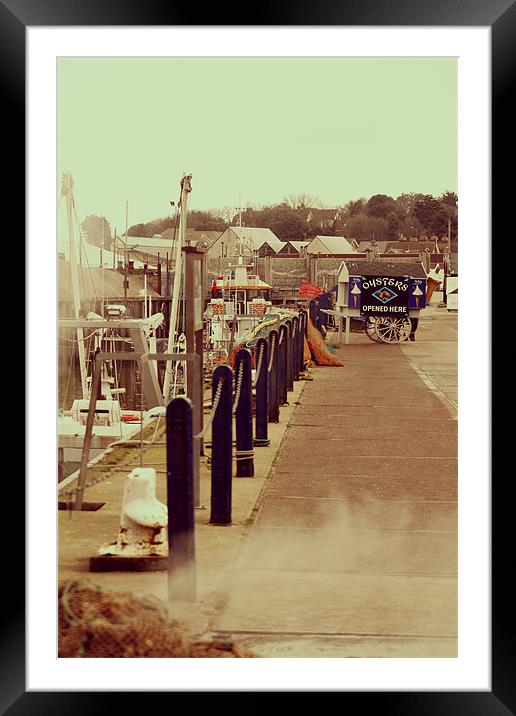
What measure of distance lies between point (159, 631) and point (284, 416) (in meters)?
3.94

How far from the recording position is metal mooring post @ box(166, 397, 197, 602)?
5.41 m

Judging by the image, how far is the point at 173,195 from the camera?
21.5ft

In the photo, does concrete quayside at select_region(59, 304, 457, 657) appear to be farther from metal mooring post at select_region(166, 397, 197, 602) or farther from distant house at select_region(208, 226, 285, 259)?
distant house at select_region(208, 226, 285, 259)

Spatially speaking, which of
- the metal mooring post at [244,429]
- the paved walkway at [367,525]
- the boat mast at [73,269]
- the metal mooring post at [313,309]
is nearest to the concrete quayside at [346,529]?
the paved walkway at [367,525]

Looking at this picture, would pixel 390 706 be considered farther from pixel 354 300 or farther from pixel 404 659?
pixel 354 300

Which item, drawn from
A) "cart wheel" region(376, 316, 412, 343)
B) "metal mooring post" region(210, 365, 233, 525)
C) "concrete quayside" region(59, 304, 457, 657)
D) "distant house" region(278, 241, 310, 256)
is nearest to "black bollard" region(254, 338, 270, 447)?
"concrete quayside" region(59, 304, 457, 657)

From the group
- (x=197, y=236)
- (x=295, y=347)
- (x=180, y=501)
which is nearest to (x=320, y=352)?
(x=295, y=347)

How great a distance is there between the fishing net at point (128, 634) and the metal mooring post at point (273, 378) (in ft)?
12.1

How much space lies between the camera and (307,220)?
6.71 metres

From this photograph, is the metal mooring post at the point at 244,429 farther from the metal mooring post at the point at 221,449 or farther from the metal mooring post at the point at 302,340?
the metal mooring post at the point at 221,449

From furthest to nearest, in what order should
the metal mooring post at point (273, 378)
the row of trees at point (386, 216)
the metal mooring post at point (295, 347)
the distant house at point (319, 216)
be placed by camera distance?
the metal mooring post at point (273, 378) → the metal mooring post at point (295, 347) → the distant house at point (319, 216) → the row of trees at point (386, 216)

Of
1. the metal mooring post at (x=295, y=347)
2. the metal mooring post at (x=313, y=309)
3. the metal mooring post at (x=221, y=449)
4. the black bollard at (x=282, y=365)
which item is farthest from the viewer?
the black bollard at (x=282, y=365)
